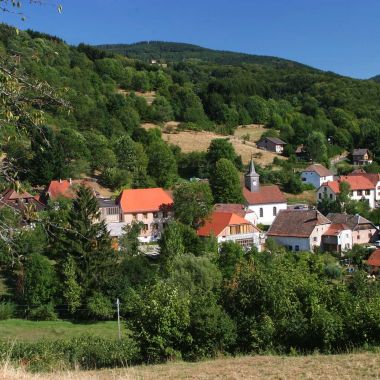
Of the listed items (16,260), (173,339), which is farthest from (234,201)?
(16,260)

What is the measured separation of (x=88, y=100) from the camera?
72.7m


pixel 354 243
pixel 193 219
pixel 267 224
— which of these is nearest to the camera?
pixel 193 219

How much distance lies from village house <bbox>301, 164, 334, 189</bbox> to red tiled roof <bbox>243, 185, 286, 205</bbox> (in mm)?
11663

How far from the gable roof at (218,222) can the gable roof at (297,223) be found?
4477 millimetres

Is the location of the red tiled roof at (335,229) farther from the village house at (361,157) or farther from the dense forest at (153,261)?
the village house at (361,157)

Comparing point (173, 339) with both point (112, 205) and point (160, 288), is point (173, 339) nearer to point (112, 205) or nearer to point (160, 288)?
A: point (160, 288)

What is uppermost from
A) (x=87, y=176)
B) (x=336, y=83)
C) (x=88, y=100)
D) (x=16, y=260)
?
(x=336, y=83)

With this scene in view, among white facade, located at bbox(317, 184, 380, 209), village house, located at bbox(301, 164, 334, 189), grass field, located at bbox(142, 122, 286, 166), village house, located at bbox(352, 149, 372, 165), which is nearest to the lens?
white facade, located at bbox(317, 184, 380, 209)

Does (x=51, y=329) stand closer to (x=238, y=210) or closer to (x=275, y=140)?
(x=238, y=210)

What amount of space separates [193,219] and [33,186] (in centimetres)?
1599

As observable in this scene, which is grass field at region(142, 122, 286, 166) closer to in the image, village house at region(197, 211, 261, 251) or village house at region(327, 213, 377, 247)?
village house at region(327, 213, 377, 247)

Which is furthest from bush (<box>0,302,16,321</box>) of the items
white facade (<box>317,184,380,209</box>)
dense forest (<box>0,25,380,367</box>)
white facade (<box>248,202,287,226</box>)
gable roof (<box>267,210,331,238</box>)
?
white facade (<box>317,184,380,209</box>)

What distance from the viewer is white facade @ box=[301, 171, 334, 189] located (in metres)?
64.6

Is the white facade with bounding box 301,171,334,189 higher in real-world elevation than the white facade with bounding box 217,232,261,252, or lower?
higher
